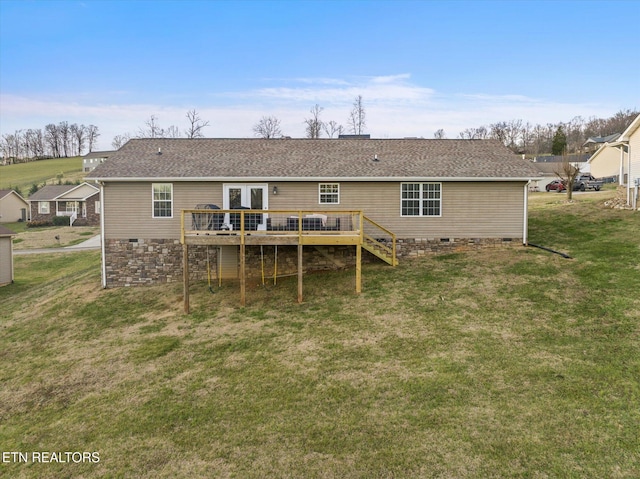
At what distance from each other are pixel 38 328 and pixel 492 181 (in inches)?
614

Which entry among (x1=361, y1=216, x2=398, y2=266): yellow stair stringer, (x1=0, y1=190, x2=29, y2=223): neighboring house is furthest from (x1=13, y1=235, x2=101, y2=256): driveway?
(x1=361, y1=216, x2=398, y2=266): yellow stair stringer

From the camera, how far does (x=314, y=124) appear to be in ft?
151

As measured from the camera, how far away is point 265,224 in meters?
12.8

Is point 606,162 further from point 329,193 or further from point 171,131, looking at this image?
point 171,131

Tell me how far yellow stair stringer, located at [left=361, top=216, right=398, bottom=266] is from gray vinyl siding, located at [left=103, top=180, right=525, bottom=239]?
26 centimetres

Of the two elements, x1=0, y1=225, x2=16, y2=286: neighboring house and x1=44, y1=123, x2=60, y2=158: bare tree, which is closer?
x1=0, y1=225, x2=16, y2=286: neighboring house

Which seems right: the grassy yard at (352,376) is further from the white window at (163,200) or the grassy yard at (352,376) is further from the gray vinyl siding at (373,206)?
the white window at (163,200)

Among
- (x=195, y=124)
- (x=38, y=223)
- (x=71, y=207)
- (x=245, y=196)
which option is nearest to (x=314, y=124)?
(x=195, y=124)

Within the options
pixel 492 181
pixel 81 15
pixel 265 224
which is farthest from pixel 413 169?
pixel 81 15

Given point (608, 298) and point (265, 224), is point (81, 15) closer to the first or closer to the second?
point (265, 224)

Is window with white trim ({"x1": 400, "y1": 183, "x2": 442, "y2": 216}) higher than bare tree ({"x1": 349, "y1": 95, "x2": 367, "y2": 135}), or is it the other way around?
bare tree ({"x1": 349, "y1": 95, "x2": 367, "y2": 135})

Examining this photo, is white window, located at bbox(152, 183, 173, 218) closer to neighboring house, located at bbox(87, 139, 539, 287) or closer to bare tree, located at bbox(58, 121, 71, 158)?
neighboring house, located at bbox(87, 139, 539, 287)

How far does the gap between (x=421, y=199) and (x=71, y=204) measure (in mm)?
40893

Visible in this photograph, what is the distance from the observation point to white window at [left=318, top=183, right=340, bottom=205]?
14047 mm
